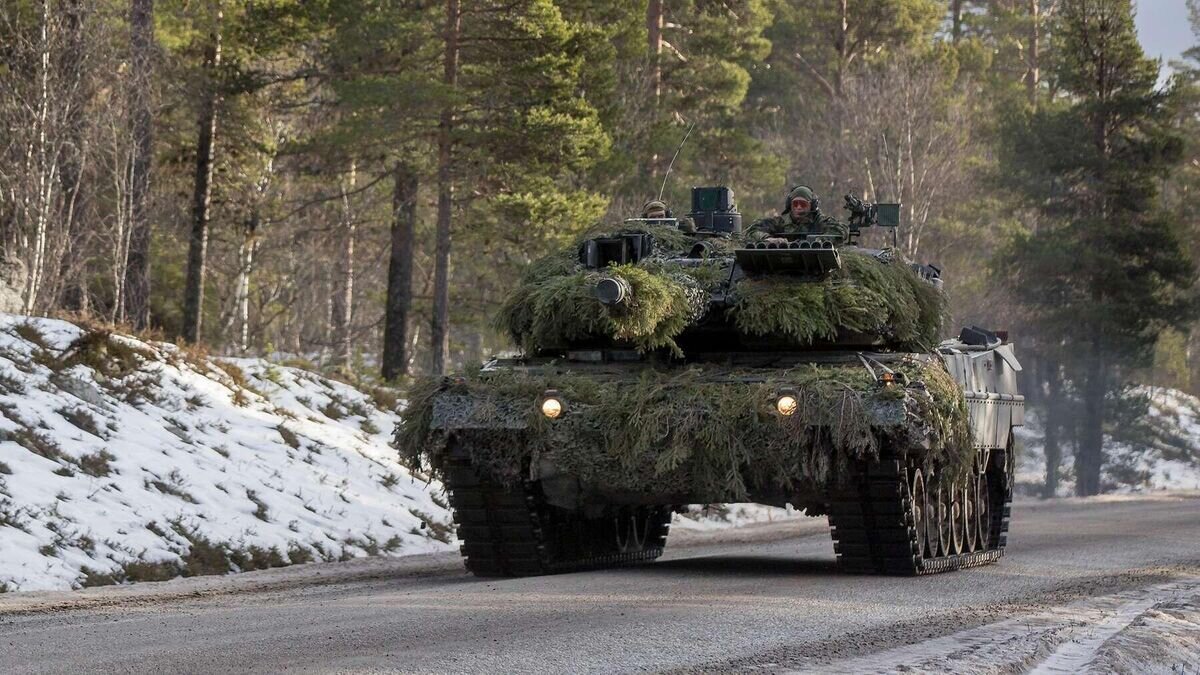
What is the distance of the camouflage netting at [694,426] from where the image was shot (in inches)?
478

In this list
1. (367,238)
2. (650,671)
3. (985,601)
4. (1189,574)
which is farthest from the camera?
(367,238)

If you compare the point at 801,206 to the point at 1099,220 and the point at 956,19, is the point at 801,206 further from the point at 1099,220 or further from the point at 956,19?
the point at 956,19

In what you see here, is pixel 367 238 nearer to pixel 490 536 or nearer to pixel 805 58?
pixel 805 58

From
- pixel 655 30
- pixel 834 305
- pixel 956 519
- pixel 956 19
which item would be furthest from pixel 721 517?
pixel 956 19

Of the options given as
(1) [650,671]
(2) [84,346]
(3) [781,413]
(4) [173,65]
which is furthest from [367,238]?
(1) [650,671]

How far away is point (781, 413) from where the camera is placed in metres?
12.1

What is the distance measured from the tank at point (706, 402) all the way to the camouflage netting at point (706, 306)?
0.02 metres

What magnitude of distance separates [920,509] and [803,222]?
2.67 meters

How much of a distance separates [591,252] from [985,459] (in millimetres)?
4641

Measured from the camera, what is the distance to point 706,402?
1244 centimetres

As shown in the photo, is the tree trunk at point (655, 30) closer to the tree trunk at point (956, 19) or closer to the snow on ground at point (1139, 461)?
the snow on ground at point (1139, 461)

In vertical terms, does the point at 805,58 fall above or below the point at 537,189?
above

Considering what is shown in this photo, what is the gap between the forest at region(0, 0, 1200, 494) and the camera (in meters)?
26.9

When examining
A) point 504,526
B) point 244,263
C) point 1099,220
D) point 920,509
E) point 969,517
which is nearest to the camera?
point 504,526
